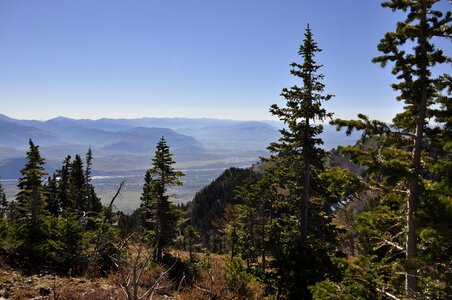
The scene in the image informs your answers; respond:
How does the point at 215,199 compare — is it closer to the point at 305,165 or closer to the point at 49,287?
the point at 305,165

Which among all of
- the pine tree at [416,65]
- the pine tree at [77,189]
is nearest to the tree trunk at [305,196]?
the pine tree at [416,65]

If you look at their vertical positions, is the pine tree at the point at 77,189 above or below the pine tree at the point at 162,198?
below

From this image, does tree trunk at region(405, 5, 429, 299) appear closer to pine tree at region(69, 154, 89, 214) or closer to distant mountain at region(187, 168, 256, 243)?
pine tree at region(69, 154, 89, 214)

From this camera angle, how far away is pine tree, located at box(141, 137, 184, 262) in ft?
98.8

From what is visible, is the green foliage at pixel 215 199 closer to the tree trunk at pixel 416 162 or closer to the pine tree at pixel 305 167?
the pine tree at pixel 305 167

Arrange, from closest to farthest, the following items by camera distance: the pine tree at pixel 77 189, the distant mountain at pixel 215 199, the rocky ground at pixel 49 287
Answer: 1. the rocky ground at pixel 49 287
2. the pine tree at pixel 77 189
3. the distant mountain at pixel 215 199

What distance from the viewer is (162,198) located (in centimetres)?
3167

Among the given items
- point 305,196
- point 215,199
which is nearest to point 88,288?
point 305,196

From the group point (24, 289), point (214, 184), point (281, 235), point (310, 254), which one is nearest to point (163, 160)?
point (281, 235)

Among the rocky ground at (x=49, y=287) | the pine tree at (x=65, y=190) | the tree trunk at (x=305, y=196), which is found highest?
the tree trunk at (x=305, y=196)

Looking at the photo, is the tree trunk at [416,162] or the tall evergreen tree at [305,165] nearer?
the tree trunk at [416,162]

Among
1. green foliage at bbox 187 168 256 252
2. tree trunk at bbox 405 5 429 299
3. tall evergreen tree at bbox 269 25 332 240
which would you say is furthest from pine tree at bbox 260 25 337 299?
green foliage at bbox 187 168 256 252

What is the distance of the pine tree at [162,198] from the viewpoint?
3011 centimetres

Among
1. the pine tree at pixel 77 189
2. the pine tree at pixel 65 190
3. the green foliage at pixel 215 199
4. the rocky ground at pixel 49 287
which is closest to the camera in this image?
the rocky ground at pixel 49 287
